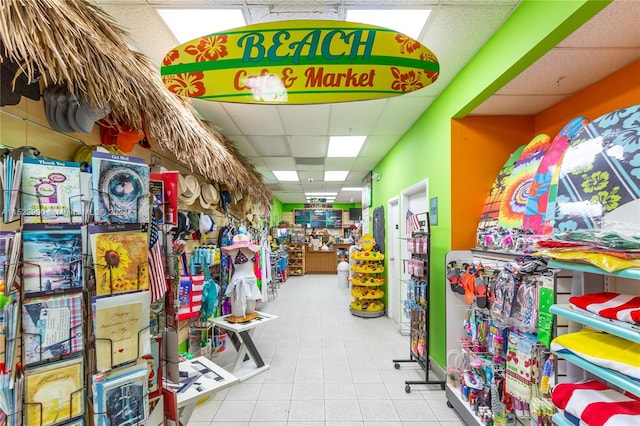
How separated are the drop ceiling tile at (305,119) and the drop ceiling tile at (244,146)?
79cm

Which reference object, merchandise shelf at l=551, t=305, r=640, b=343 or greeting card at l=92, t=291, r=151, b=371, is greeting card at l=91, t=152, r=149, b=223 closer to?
greeting card at l=92, t=291, r=151, b=371

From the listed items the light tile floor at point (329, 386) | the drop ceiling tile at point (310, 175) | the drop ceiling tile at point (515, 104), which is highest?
the drop ceiling tile at point (310, 175)

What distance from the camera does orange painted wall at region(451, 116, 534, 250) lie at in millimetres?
2740

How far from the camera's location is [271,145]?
466 centimetres

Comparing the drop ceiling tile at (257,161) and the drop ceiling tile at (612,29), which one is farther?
the drop ceiling tile at (257,161)

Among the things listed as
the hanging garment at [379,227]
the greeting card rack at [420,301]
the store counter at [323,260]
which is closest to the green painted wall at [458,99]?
the greeting card rack at [420,301]

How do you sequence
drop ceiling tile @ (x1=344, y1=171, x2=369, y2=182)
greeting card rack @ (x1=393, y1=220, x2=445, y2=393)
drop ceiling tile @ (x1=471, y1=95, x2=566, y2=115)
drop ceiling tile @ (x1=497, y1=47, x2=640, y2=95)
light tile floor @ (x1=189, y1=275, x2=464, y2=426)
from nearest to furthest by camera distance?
1. drop ceiling tile @ (x1=497, y1=47, x2=640, y2=95)
2. drop ceiling tile @ (x1=471, y1=95, x2=566, y2=115)
3. light tile floor @ (x1=189, y1=275, x2=464, y2=426)
4. greeting card rack @ (x1=393, y1=220, x2=445, y2=393)
5. drop ceiling tile @ (x1=344, y1=171, x2=369, y2=182)

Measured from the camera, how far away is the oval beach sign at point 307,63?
1481mm

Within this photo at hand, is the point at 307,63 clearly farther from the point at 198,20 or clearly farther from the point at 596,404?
the point at 596,404

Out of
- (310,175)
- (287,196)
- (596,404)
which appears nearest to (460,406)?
(596,404)

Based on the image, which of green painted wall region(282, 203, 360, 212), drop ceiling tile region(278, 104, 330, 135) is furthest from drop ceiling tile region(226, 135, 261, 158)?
green painted wall region(282, 203, 360, 212)

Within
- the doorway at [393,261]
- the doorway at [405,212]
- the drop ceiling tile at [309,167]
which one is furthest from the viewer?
the drop ceiling tile at [309,167]

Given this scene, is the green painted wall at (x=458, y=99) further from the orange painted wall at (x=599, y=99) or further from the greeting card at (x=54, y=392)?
the greeting card at (x=54, y=392)

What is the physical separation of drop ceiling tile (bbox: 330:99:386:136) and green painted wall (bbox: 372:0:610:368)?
60 centimetres
